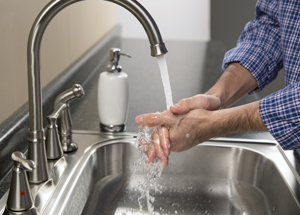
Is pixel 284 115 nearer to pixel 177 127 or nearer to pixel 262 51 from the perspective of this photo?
pixel 177 127

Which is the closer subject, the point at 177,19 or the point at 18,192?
the point at 18,192

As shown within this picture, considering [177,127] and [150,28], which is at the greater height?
[150,28]

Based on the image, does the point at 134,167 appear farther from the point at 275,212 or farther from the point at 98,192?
the point at 275,212

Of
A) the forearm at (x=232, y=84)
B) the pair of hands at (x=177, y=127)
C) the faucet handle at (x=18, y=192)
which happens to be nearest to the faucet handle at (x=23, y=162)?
the faucet handle at (x=18, y=192)

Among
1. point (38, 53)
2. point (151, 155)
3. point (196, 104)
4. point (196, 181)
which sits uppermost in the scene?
point (38, 53)

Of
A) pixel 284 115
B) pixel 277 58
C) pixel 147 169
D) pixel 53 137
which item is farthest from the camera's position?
pixel 277 58

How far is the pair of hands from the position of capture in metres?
0.86

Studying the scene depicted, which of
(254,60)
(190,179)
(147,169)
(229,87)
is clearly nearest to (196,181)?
(190,179)

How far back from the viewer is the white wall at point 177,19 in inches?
163

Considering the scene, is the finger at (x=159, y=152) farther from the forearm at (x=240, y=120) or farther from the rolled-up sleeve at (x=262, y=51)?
the rolled-up sleeve at (x=262, y=51)

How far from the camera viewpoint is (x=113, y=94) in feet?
3.36

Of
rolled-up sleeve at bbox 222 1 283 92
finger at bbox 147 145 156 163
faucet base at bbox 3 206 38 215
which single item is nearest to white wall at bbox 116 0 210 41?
rolled-up sleeve at bbox 222 1 283 92

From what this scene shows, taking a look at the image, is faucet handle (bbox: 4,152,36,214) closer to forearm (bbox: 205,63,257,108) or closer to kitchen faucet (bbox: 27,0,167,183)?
kitchen faucet (bbox: 27,0,167,183)

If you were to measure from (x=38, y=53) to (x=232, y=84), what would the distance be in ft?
1.82
